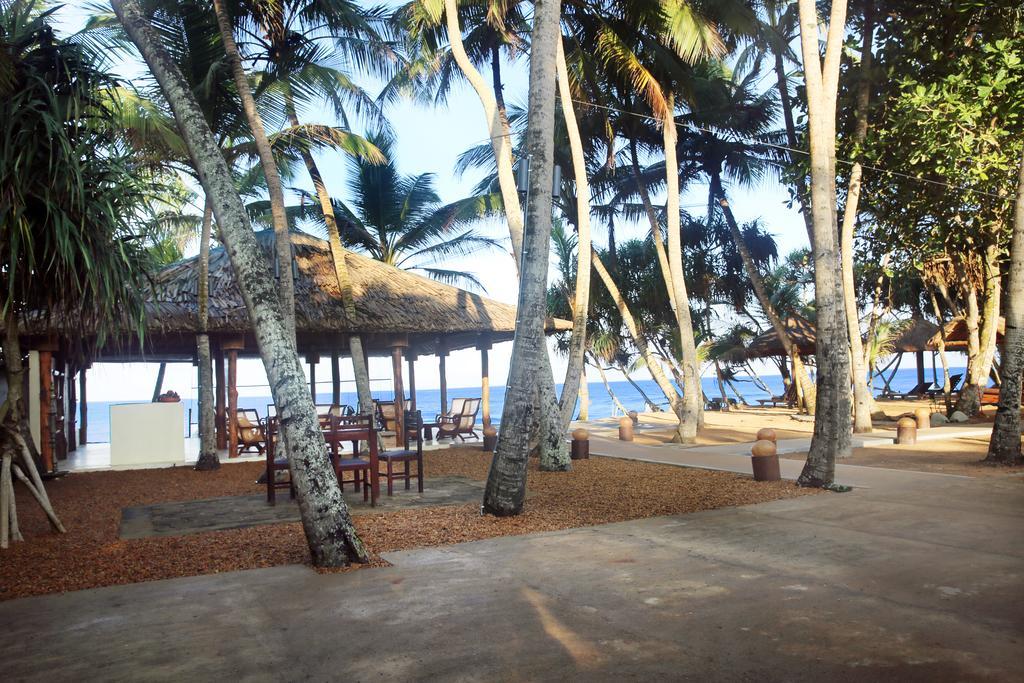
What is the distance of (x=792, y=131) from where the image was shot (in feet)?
52.6

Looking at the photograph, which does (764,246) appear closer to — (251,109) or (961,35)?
(961,35)

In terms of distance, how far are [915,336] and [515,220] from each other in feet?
75.6

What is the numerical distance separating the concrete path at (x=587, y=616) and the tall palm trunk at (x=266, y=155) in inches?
236

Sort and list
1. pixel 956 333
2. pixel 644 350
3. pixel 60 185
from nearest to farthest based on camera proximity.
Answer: pixel 60 185 → pixel 644 350 → pixel 956 333

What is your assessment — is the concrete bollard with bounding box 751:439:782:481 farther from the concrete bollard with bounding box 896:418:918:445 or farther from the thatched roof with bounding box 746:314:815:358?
the thatched roof with bounding box 746:314:815:358

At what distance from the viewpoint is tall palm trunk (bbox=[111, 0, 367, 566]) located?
16.6ft

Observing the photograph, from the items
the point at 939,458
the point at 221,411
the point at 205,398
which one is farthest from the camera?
the point at 221,411

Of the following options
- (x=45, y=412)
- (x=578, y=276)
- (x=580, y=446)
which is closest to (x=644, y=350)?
(x=580, y=446)

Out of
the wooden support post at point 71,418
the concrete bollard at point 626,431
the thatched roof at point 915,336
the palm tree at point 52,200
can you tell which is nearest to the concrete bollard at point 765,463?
the palm tree at point 52,200

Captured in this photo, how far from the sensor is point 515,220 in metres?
11.0

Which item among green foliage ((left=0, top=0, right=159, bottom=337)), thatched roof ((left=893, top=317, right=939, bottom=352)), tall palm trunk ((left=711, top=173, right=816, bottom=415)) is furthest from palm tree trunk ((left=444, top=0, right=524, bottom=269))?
thatched roof ((left=893, top=317, right=939, bottom=352))

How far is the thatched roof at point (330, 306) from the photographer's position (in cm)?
1338

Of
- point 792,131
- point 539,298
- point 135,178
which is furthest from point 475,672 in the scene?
point 792,131

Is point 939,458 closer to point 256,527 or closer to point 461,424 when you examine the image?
point 461,424
